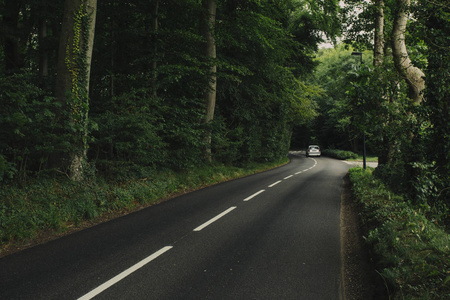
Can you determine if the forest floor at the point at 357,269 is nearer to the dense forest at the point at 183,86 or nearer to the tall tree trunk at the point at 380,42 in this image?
the dense forest at the point at 183,86

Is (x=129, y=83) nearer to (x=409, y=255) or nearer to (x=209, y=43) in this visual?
(x=209, y=43)

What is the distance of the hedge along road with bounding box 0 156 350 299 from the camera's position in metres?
3.70

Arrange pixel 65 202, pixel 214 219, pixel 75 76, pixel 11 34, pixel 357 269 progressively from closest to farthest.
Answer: pixel 357 269 < pixel 65 202 < pixel 214 219 < pixel 75 76 < pixel 11 34

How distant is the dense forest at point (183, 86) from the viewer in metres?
6.89

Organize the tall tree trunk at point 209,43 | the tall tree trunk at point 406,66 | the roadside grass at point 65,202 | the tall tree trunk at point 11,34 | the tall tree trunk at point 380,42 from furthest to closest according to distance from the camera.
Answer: the tall tree trunk at point 209,43 → the tall tree trunk at point 11,34 → the tall tree trunk at point 380,42 → the tall tree trunk at point 406,66 → the roadside grass at point 65,202

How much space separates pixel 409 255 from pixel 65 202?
689 cm

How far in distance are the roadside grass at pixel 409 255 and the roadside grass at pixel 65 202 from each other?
5999 millimetres

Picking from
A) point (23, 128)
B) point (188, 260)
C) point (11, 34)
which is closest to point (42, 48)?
point (11, 34)

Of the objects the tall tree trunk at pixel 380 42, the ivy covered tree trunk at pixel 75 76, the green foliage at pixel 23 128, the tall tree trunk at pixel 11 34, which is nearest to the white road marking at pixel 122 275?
the green foliage at pixel 23 128

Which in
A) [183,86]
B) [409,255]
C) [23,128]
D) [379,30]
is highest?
[379,30]

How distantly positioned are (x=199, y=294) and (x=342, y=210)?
6.37 metres

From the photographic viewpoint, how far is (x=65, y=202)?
6754 mm

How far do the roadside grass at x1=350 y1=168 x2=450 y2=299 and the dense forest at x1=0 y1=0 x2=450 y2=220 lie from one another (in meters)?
2.20

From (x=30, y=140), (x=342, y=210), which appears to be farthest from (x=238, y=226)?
(x=30, y=140)
